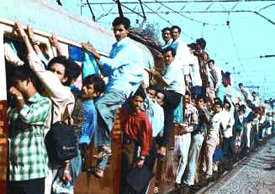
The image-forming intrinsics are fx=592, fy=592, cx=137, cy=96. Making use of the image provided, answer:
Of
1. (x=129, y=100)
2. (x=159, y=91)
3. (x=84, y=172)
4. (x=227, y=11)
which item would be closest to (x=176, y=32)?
(x=159, y=91)

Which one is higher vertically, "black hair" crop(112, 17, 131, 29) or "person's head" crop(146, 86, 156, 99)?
"black hair" crop(112, 17, 131, 29)

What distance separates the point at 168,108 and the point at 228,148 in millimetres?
7749

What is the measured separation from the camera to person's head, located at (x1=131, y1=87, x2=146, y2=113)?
6.17 metres

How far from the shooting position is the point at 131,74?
5535 mm

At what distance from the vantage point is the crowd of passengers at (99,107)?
4008mm

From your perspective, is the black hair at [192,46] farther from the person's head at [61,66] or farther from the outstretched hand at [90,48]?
the person's head at [61,66]

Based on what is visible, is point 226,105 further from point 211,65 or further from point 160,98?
point 160,98

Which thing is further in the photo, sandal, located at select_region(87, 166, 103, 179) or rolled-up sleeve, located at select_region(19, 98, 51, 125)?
sandal, located at select_region(87, 166, 103, 179)

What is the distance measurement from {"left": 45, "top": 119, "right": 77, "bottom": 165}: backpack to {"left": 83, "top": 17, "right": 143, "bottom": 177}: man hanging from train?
0.90 metres

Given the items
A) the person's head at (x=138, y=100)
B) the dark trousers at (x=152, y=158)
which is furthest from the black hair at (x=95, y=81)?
the dark trousers at (x=152, y=158)

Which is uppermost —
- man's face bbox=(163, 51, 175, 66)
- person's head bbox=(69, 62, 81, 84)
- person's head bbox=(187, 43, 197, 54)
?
person's head bbox=(187, 43, 197, 54)

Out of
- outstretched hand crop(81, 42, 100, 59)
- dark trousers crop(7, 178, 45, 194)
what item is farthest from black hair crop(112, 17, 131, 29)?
dark trousers crop(7, 178, 45, 194)

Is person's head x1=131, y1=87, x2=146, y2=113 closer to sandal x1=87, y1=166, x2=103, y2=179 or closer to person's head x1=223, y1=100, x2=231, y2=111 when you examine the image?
sandal x1=87, y1=166, x2=103, y2=179

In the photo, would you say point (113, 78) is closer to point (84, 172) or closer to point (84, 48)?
point (84, 48)
